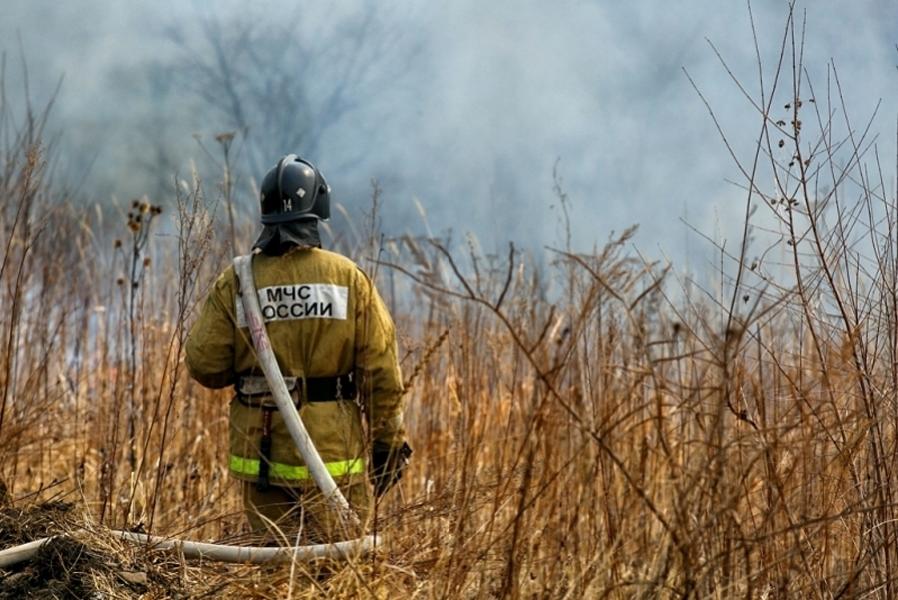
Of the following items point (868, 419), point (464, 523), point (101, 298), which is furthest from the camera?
point (101, 298)

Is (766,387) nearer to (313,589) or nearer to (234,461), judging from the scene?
(313,589)

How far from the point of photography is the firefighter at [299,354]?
3.45 meters

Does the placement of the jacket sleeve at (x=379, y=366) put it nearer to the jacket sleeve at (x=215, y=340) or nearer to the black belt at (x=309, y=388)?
the black belt at (x=309, y=388)

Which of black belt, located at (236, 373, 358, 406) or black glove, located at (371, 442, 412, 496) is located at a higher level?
black belt, located at (236, 373, 358, 406)

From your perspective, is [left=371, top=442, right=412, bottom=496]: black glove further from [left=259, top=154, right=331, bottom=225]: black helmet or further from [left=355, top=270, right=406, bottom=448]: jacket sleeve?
[left=259, top=154, right=331, bottom=225]: black helmet

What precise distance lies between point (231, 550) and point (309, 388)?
72cm

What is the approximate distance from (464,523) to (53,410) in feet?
12.2

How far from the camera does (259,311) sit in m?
3.41

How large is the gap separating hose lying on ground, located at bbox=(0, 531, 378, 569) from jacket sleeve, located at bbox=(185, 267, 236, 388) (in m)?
0.68

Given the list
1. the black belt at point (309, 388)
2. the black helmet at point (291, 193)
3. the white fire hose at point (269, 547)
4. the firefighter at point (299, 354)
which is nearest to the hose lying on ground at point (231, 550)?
the white fire hose at point (269, 547)

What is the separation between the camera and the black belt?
3473 millimetres

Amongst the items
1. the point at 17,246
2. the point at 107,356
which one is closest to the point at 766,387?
the point at 107,356

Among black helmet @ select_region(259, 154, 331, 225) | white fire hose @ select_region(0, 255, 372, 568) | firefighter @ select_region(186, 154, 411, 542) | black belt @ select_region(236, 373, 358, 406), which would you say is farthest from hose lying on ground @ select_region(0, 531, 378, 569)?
black helmet @ select_region(259, 154, 331, 225)

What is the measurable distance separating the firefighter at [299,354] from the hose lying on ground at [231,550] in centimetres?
44
